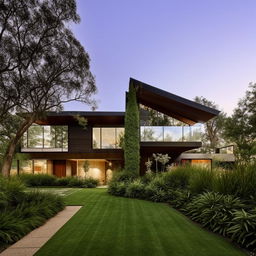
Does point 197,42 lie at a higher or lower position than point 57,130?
higher

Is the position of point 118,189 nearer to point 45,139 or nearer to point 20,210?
point 20,210

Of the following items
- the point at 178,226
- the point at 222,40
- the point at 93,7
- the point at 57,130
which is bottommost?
the point at 178,226

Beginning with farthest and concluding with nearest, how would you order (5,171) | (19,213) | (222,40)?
(222,40)
(5,171)
(19,213)

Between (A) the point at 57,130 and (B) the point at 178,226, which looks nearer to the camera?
(B) the point at 178,226

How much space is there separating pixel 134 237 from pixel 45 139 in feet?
52.0

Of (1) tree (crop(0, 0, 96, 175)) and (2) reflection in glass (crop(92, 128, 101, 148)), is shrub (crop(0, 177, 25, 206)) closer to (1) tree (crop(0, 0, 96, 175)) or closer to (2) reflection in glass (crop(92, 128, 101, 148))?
(1) tree (crop(0, 0, 96, 175))

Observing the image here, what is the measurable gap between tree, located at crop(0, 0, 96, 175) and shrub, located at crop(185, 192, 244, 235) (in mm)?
8235

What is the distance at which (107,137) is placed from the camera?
18.2 m

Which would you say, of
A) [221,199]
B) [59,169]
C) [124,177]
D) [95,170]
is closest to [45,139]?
[59,169]

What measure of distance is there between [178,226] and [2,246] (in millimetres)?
4103

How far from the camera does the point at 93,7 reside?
1504cm

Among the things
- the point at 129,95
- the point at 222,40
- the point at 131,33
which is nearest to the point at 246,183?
the point at 129,95

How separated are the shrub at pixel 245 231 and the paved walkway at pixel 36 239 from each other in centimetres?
403

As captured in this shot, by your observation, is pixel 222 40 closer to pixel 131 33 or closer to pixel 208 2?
pixel 208 2
